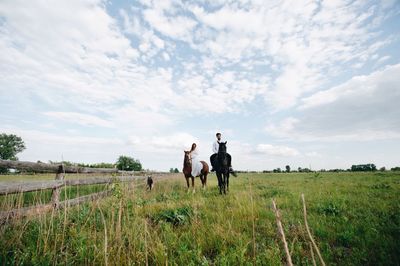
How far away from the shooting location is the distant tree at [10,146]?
65500 millimetres

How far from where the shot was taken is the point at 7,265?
298 cm

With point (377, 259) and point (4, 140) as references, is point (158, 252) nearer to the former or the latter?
point (377, 259)

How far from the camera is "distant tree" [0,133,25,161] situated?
215 feet

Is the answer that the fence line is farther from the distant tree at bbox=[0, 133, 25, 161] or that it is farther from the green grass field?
the distant tree at bbox=[0, 133, 25, 161]

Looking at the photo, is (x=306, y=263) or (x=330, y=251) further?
(x=330, y=251)

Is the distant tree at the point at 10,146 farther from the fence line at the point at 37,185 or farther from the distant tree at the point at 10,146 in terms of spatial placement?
the fence line at the point at 37,185

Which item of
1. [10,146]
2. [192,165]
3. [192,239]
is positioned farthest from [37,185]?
[10,146]

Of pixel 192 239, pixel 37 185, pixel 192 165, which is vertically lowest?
pixel 192 239

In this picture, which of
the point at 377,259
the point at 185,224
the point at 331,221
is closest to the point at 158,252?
the point at 185,224

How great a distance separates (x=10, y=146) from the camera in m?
71.1

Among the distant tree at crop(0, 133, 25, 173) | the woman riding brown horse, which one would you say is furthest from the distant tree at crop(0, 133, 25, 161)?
the woman riding brown horse

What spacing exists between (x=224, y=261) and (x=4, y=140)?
9089cm

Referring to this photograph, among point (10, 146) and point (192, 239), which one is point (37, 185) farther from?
point (10, 146)

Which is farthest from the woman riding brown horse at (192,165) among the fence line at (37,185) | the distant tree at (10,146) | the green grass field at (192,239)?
the distant tree at (10,146)
